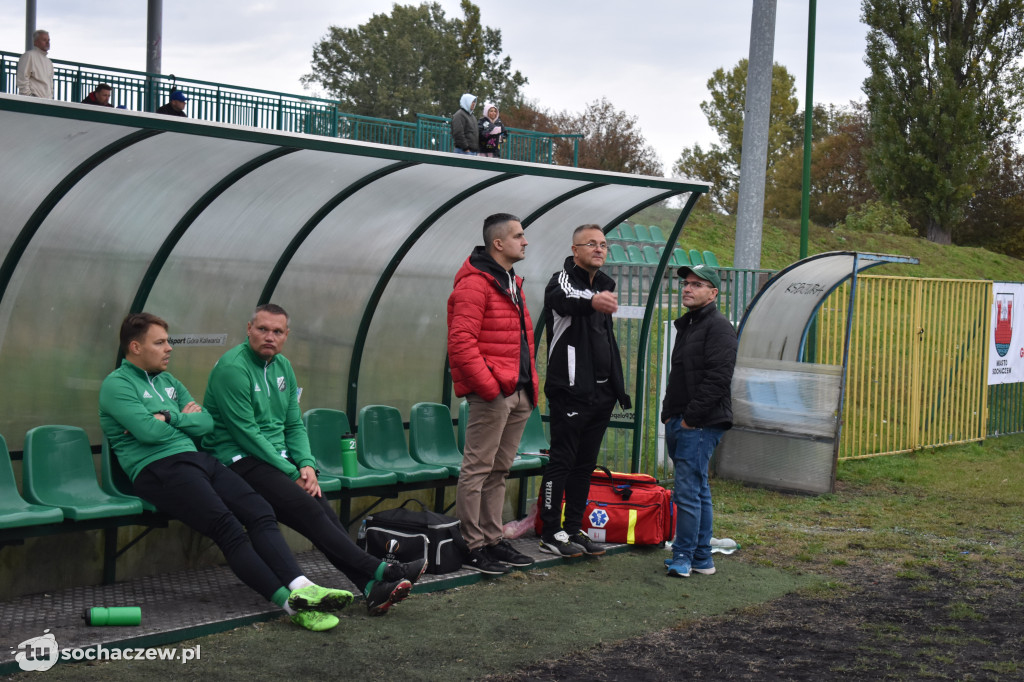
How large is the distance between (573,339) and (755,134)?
7011 mm

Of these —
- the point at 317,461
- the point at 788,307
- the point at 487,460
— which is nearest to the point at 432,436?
the point at 317,461

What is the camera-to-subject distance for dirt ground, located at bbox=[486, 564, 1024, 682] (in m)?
4.65

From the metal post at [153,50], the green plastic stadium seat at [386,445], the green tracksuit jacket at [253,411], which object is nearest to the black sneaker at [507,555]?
the green plastic stadium seat at [386,445]

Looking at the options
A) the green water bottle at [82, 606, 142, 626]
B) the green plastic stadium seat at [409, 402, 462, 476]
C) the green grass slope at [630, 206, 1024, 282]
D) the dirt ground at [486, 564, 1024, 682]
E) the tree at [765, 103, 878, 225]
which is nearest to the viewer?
the dirt ground at [486, 564, 1024, 682]

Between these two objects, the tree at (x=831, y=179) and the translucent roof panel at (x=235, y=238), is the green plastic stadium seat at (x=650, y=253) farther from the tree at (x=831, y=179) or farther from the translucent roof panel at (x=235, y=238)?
the tree at (x=831, y=179)

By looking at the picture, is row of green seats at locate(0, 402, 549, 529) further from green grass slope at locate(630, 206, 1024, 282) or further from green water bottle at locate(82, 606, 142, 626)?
green grass slope at locate(630, 206, 1024, 282)

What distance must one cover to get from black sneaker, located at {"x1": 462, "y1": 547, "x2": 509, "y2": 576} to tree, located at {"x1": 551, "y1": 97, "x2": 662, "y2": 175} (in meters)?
29.7

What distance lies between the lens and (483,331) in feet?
20.2

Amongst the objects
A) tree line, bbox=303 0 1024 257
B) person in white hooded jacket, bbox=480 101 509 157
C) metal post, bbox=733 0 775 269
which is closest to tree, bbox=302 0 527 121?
tree line, bbox=303 0 1024 257

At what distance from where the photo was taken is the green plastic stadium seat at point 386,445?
22.2 ft

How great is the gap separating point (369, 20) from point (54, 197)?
54.2m

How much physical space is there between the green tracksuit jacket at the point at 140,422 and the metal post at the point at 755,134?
27.2 feet

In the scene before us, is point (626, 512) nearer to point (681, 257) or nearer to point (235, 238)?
point (235, 238)

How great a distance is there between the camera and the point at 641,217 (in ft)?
26.9
